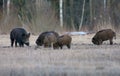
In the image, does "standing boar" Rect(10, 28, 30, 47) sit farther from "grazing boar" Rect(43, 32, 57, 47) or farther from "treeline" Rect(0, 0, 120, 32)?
"treeline" Rect(0, 0, 120, 32)

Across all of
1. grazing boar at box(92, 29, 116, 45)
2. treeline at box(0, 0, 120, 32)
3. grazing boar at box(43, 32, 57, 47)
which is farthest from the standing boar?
treeline at box(0, 0, 120, 32)

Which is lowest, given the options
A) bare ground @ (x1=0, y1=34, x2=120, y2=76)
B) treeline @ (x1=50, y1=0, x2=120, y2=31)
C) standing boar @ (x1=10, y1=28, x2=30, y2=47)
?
treeline @ (x1=50, y1=0, x2=120, y2=31)

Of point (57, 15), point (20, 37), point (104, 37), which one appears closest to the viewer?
→ point (20, 37)

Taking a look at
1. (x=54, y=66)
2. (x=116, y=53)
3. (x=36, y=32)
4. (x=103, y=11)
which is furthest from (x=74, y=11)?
(x=54, y=66)

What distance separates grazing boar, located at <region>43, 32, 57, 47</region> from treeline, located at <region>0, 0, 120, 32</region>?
34.9 ft

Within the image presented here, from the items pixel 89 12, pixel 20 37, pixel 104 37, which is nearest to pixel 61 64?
pixel 20 37

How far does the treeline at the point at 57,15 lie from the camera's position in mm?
30297

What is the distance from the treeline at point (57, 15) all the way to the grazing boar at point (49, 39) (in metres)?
10.6

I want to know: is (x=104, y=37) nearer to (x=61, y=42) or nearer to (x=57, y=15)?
(x=61, y=42)

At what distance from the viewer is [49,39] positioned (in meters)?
18.2

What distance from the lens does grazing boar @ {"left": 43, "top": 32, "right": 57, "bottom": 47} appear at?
18025 millimetres

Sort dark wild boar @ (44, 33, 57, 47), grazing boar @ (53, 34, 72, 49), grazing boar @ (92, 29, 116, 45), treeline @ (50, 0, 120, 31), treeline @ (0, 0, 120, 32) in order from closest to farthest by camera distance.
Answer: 1. grazing boar @ (53, 34, 72, 49)
2. dark wild boar @ (44, 33, 57, 47)
3. grazing boar @ (92, 29, 116, 45)
4. treeline @ (0, 0, 120, 32)
5. treeline @ (50, 0, 120, 31)

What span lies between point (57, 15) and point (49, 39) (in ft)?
59.6

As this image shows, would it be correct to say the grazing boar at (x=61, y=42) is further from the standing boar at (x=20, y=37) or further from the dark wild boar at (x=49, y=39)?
the standing boar at (x=20, y=37)
